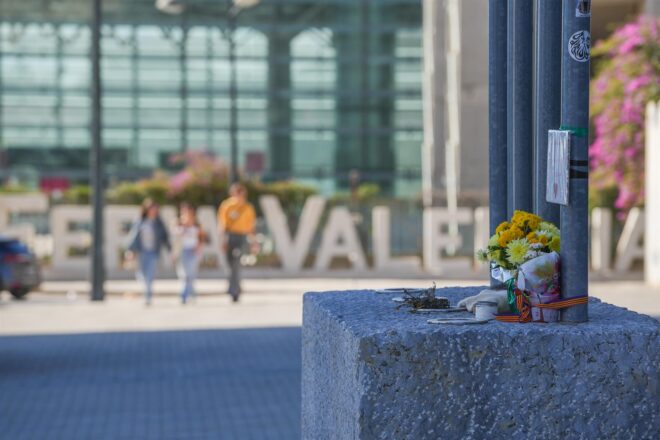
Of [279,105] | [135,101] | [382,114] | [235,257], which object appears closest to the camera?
[235,257]

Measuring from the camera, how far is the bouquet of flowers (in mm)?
5172

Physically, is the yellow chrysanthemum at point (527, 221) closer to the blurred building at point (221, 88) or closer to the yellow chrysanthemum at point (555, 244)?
the yellow chrysanthemum at point (555, 244)

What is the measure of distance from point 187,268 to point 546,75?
642 inches

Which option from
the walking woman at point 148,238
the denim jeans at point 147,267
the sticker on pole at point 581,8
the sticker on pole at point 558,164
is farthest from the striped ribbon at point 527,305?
the denim jeans at point 147,267

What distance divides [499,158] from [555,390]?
152 centimetres

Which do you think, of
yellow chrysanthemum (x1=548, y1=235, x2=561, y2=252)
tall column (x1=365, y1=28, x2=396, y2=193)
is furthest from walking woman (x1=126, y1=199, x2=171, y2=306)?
tall column (x1=365, y1=28, x2=396, y2=193)

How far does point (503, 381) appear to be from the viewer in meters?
4.86

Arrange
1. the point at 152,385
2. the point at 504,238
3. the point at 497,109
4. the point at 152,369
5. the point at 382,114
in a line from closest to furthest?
the point at 504,238 → the point at 497,109 → the point at 152,385 → the point at 152,369 → the point at 382,114

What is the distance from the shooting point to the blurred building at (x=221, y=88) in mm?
49750

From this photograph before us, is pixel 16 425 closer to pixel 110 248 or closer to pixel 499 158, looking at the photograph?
pixel 499 158

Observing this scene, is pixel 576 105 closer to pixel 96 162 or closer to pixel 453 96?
pixel 96 162

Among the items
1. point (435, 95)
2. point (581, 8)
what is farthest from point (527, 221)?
point (435, 95)

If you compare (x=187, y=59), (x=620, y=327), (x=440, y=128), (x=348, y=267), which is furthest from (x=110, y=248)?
(x=620, y=327)

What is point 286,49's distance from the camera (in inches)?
2008
